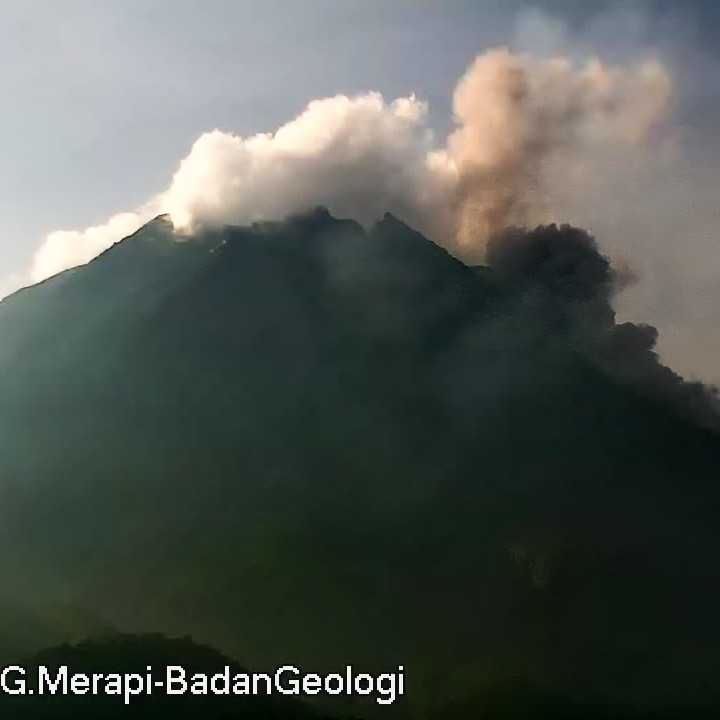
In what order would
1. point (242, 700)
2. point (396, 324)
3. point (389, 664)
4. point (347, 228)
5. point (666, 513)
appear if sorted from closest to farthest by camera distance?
point (242, 700)
point (389, 664)
point (666, 513)
point (396, 324)
point (347, 228)

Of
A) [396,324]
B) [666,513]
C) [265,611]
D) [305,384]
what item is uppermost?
[396,324]

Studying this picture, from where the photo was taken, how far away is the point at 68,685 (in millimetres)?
68750

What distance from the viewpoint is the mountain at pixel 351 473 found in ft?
256

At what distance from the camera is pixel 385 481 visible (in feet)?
317

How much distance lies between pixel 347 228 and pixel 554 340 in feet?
123

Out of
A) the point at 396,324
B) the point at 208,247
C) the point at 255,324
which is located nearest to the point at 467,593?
the point at 396,324

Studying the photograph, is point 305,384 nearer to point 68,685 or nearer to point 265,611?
point 265,611

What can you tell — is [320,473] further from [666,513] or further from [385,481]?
Answer: [666,513]

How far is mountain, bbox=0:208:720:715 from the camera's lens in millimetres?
78062

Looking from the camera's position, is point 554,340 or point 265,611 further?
point 554,340

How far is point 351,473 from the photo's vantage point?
98875mm

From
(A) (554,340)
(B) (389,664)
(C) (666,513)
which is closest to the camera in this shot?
(B) (389,664)

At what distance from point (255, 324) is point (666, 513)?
6269cm

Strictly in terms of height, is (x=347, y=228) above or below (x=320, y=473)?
above
